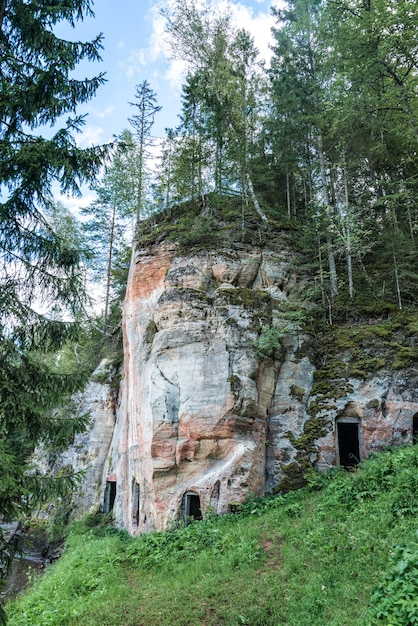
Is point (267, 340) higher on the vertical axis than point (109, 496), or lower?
higher

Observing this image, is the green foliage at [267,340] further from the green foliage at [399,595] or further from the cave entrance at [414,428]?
the green foliage at [399,595]

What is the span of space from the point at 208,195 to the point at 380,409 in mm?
12018

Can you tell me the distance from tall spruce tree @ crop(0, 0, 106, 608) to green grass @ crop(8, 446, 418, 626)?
3.55 meters

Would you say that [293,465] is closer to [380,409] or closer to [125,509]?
[380,409]

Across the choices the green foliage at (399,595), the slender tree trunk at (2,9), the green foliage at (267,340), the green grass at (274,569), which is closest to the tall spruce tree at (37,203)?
the slender tree trunk at (2,9)

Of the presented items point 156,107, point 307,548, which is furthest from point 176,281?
point 156,107

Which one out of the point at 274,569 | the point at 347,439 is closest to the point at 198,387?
the point at 347,439

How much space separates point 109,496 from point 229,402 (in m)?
8.85

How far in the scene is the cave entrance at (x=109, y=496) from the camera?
16777 mm

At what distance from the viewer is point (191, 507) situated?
12.4 metres

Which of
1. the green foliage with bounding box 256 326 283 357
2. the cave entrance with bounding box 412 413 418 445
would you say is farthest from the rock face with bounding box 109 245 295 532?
the cave entrance with bounding box 412 413 418 445

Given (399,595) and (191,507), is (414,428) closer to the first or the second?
(191,507)

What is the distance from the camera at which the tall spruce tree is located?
259 inches

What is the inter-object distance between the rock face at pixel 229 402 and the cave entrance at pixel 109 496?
1726 millimetres
